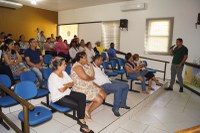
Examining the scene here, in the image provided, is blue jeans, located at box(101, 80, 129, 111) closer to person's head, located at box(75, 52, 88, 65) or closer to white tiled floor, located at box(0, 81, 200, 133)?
white tiled floor, located at box(0, 81, 200, 133)

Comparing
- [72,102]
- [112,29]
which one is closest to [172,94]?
[72,102]

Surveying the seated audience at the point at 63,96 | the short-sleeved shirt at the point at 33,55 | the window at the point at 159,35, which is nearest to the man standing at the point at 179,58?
the window at the point at 159,35

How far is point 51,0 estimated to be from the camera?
6.94m

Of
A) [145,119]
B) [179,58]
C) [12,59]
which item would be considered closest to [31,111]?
[12,59]

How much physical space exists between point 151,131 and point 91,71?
1.39 metres

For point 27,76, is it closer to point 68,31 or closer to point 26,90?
point 26,90

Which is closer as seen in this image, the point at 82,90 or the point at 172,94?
the point at 82,90

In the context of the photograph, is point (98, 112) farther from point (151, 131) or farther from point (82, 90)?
point (151, 131)

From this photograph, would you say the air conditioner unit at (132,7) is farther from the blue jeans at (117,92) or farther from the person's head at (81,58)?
the person's head at (81,58)

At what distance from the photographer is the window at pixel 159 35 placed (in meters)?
5.97

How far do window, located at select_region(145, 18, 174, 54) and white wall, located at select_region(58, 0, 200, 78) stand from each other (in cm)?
16

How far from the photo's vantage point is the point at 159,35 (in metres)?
6.26

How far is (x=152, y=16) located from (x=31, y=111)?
5.59 m

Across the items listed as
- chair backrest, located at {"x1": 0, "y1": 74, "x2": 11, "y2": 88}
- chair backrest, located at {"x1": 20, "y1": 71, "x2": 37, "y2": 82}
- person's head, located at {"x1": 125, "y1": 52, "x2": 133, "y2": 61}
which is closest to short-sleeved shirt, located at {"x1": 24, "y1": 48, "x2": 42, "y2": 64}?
chair backrest, located at {"x1": 20, "y1": 71, "x2": 37, "y2": 82}
